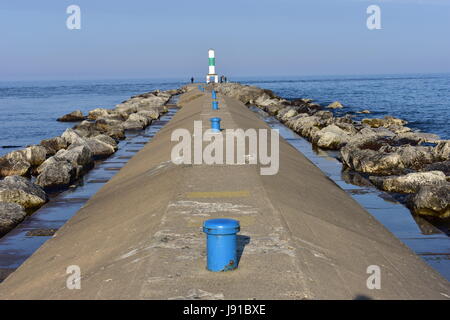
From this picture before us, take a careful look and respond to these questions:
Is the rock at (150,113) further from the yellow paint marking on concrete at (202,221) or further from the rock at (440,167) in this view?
the yellow paint marking on concrete at (202,221)

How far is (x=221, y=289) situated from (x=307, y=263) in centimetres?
134

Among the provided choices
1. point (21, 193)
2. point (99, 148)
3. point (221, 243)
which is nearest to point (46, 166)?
point (21, 193)

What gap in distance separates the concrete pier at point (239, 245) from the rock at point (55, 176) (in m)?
4.32

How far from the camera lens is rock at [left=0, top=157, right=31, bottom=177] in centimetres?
1920

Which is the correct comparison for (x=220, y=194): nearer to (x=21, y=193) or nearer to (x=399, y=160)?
(x=21, y=193)

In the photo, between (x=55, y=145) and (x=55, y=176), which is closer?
(x=55, y=176)

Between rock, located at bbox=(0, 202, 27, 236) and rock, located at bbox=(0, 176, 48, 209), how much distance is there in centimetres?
71

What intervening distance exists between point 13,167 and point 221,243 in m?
14.8

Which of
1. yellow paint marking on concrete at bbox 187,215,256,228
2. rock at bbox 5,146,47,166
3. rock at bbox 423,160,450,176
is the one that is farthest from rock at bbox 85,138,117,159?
yellow paint marking on concrete at bbox 187,215,256,228

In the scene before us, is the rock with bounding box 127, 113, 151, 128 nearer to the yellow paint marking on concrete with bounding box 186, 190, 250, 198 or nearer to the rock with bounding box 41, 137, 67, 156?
the rock with bounding box 41, 137, 67, 156

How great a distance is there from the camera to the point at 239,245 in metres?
7.25

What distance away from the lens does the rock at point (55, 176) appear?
1681 centimetres
